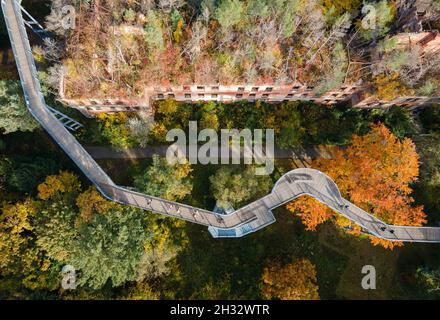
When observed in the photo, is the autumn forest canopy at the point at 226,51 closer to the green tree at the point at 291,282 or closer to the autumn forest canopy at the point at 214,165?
the autumn forest canopy at the point at 214,165

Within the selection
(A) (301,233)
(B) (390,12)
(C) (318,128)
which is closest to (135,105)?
(C) (318,128)

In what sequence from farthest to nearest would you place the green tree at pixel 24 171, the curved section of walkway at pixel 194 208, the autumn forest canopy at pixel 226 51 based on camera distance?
the curved section of walkway at pixel 194 208
the green tree at pixel 24 171
the autumn forest canopy at pixel 226 51

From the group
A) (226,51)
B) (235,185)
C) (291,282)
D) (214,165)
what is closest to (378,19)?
(226,51)

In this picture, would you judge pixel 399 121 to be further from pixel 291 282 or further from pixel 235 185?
pixel 291 282

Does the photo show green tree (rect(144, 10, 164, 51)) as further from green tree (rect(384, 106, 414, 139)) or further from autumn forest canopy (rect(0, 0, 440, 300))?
green tree (rect(384, 106, 414, 139))

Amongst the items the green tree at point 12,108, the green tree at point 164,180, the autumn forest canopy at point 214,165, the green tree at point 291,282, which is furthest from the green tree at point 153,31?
the green tree at point 291,282

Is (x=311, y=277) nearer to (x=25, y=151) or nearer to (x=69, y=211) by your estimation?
(x=69, y=211)

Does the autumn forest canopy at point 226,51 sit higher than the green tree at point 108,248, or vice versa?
the autumn forest canopy at point 226,51

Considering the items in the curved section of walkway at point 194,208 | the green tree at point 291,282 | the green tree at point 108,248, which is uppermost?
the curved section of walkway at point 194,208
